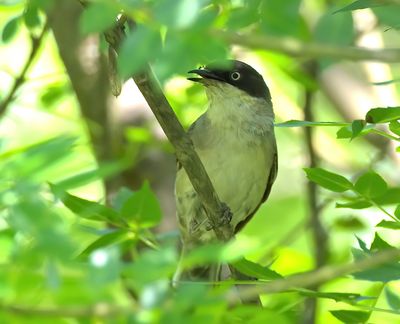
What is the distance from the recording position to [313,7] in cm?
910

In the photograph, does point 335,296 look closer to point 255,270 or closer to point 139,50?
point 255,270

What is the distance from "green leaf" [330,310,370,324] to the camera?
3.30 meters

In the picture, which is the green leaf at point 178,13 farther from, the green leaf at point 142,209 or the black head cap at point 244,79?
the black head cap at point 244,79

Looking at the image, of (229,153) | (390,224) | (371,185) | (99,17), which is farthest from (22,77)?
(99,17)

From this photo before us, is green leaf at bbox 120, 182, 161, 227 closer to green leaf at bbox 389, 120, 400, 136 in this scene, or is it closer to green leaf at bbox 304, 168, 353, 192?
green leaf at bbox 304, 168, 353, 192

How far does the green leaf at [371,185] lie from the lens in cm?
348

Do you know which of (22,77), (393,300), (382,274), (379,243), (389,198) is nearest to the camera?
(382,274)

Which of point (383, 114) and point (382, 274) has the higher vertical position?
point (383, 114)

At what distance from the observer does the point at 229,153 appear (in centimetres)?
635

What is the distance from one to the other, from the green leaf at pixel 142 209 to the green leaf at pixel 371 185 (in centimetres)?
90

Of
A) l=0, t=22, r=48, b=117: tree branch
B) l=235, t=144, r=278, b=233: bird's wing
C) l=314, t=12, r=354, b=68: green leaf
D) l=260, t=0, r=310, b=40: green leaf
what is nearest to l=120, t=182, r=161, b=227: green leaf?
l=314, t=12, r=354, b=68: green leaf

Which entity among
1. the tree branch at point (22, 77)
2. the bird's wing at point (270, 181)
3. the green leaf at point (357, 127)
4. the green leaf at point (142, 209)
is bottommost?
the bird's wing at point (270, 181)

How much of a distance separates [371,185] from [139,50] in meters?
1.63

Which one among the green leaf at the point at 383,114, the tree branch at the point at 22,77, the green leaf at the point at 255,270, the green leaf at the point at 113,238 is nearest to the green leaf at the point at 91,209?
the green leaf at the point at 113,238
